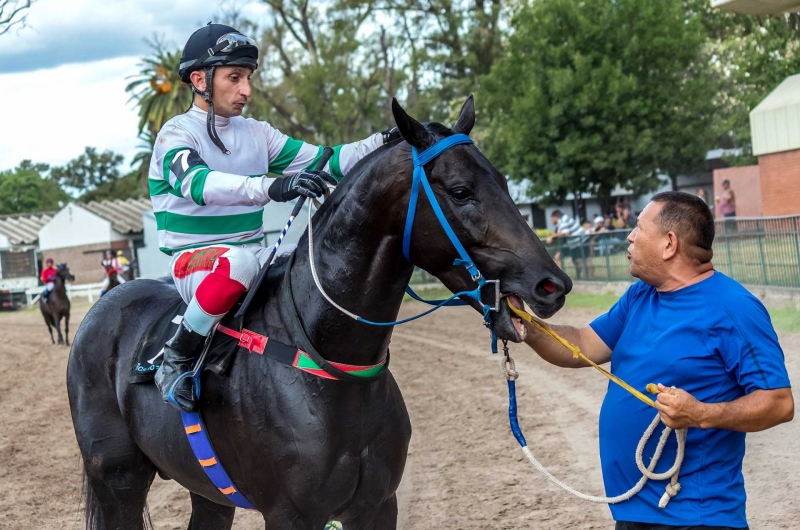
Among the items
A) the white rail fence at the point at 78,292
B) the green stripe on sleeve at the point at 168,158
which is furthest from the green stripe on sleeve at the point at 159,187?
the white rail fence at the point at 78,292

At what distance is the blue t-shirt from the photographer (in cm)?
257

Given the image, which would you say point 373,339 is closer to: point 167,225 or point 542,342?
point 542,342

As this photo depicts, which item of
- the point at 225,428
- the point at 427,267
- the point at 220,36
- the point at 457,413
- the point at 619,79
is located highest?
the point at 619,79

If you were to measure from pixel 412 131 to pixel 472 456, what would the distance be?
470 centimetres

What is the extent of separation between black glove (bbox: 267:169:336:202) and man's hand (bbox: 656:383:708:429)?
1358 mm

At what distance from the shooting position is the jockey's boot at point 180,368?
323 centimetres

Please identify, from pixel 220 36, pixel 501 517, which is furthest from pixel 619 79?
pixel 220 36

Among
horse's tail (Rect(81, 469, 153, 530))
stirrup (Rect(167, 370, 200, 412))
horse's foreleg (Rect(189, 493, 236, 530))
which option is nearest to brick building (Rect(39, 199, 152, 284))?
horse's tail (Rect(81, 469, 153, 530))

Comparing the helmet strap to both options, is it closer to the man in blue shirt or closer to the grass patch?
the man in blue shirt

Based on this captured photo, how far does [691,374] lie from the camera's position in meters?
2.65

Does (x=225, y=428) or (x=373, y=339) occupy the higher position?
(x=373, y=339)

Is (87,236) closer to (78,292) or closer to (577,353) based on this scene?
(78,292)

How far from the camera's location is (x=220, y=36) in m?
3.55

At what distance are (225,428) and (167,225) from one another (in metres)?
0.95
